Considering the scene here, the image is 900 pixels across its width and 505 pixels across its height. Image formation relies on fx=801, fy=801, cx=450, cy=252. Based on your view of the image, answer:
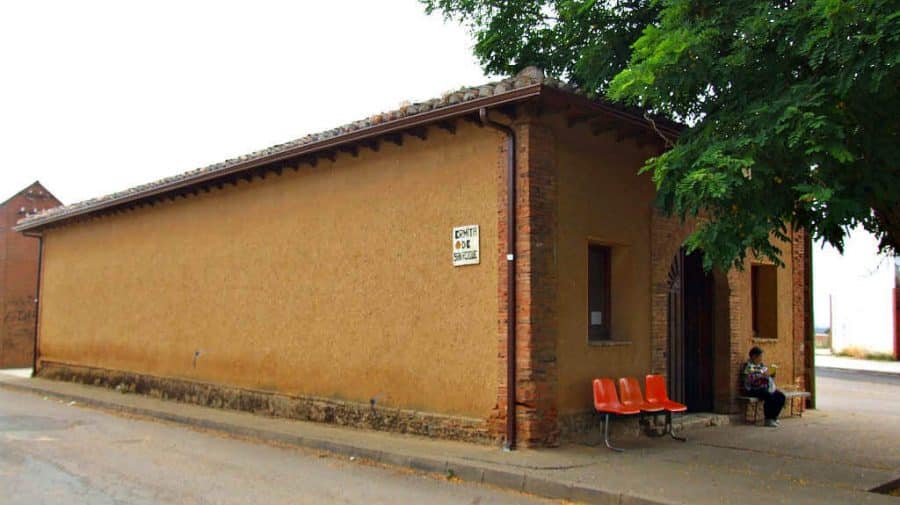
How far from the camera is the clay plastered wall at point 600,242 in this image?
413 inches

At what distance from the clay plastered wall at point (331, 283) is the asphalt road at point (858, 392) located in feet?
27.7

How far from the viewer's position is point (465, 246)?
1083cm

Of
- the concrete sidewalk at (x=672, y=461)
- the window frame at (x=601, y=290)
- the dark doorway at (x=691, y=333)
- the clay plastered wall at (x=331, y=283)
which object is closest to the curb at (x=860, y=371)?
the concrete sidewalk at (x=672, y=461)

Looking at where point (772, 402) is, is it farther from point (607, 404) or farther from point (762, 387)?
point (607, 404)

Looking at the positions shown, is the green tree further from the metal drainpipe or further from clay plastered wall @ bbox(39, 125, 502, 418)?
clay plastered wall @ bbox(39, 125, 502, 418)

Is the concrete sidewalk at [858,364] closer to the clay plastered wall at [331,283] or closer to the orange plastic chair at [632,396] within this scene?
the orange plastic chair at [632,396]

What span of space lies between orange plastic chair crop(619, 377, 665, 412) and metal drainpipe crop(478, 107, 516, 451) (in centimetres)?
171

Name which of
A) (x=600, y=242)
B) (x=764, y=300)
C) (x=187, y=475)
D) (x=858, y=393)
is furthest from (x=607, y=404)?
(x=858, y=393)

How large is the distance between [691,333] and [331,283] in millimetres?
6092

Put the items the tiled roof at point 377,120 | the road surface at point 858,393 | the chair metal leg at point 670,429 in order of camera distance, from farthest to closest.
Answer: the road surface at point 858,393 < the chair metal leg at point 670,429 < the tiled roof at point 377,120

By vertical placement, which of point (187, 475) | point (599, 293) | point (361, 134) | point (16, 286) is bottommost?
point (187, 475)

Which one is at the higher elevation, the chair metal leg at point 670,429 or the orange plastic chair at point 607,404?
the orange plastic chair at point 607,404

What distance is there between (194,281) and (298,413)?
4649 mm

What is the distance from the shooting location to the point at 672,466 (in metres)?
9.12
